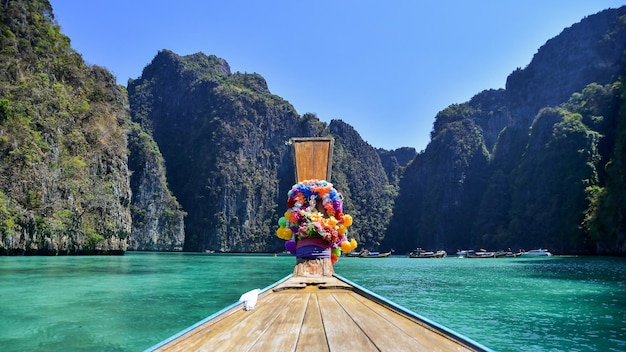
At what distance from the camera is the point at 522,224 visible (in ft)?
246

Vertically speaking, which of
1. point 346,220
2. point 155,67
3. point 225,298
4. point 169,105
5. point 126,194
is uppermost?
point 155,67

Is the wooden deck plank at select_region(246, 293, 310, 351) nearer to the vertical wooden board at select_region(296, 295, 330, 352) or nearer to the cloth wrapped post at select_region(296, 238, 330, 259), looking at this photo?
the vertical wooden board at select_region(296, 295, 330, 352)

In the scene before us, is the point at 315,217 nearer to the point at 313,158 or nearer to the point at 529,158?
the point at 313,158

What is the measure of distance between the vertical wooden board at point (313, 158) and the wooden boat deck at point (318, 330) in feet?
10.1

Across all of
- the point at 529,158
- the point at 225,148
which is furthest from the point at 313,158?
the point at 225,148

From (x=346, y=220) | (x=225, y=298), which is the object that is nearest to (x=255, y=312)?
(x=346, y=220)

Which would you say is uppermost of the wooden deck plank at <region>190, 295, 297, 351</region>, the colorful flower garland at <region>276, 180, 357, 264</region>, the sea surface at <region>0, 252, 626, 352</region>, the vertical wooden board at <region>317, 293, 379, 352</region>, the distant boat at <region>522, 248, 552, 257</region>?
the colorful flower garland at <region>276, 180, 357, 264</region>

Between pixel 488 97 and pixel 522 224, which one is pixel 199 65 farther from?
pixel 522 224

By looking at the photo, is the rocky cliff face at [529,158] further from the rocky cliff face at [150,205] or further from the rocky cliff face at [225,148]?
the rocky cliff face at [150,205]

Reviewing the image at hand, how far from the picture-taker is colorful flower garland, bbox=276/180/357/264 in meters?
6.17

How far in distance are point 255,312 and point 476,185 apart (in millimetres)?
105599

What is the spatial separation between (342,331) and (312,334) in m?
0.22

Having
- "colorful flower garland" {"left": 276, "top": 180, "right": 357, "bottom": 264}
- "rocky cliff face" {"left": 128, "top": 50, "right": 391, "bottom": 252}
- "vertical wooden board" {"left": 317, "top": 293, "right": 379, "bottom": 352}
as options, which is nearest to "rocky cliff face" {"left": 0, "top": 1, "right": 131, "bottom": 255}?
"colorful flower garland" {"left": 276, "top": 180, "right": 357, "bottom": 264}

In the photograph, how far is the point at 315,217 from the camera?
20.4 ft
